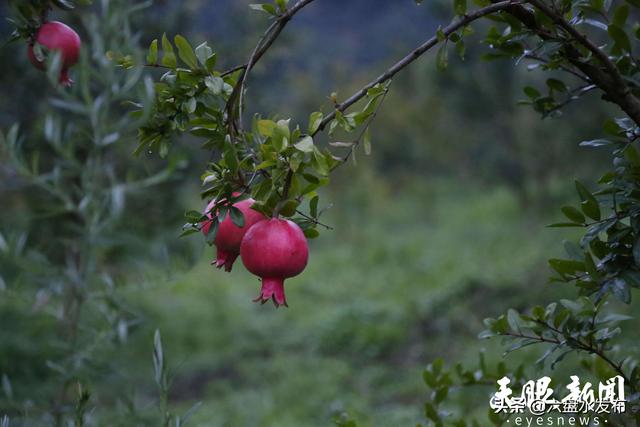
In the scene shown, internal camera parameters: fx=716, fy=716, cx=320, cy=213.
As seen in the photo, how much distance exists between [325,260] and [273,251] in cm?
879

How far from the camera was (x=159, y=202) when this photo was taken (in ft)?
16.4

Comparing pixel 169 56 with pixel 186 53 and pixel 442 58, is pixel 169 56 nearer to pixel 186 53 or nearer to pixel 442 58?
pixel 186 53

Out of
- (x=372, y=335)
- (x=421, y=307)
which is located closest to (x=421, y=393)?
(x=372, y=335)

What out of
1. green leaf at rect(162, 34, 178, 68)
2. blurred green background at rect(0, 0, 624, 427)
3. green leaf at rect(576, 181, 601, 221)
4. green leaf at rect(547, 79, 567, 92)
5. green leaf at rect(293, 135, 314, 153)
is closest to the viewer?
green leaf at rect(293, 135, 314, 153)

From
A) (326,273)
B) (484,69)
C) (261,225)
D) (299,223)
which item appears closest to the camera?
(261,225)

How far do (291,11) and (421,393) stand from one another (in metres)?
4.13

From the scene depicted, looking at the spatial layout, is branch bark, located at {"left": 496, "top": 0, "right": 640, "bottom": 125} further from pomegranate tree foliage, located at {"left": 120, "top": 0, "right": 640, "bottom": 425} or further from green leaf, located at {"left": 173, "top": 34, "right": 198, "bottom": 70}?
green leaf, located at {"left": 173, "top": 34, "right": 198, "bottom": 70}

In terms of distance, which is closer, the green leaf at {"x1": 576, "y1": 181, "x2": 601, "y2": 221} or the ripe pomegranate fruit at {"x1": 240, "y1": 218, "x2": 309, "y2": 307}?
the ripe pomegranate fruit at {"x1": 240, "y1": 218, "x2": 309, "y2": 307}

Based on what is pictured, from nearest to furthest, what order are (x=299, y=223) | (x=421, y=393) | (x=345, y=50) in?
(x=299, y=223)
(x=421, y=393)
(x=345, y=50)

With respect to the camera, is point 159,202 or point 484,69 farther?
point 484,69

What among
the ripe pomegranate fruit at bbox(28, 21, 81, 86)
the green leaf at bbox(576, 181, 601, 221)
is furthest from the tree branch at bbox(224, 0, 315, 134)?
the green leaf at bbox(576, 181, 601, 221)

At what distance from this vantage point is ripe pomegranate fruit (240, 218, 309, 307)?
3.04 feet

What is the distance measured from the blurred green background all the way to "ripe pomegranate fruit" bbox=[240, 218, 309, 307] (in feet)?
0.42

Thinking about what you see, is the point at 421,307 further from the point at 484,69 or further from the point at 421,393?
the point at 484,69
